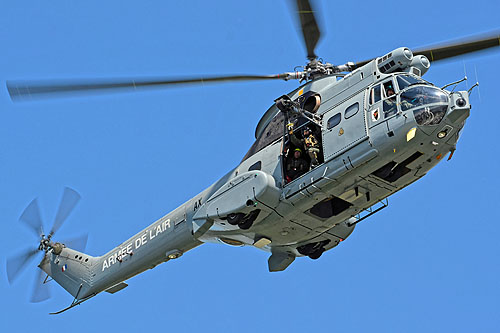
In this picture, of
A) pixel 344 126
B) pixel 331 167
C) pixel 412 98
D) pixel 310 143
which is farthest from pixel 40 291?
pixel 412 98

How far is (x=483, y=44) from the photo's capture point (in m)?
19.0

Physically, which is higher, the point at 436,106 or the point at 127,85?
the point at 127,85

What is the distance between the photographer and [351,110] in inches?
752

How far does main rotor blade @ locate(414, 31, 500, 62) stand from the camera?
18.9 metres

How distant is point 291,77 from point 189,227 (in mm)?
4760

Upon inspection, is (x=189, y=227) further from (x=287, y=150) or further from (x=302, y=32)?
(x=302, y=32)

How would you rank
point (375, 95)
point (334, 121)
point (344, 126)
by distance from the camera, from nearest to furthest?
point (375, 95), point (344, 126), point (334, 121)

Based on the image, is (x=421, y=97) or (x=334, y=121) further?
(x=334, y=121)

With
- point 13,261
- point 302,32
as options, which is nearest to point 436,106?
point 302,32

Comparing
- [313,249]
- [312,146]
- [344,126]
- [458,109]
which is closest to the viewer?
[458,109]

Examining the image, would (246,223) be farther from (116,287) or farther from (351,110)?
(116,287)

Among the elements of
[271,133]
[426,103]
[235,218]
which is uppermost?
[271,133]

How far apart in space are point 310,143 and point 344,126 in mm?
975

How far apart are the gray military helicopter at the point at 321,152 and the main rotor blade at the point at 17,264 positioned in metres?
5.60
